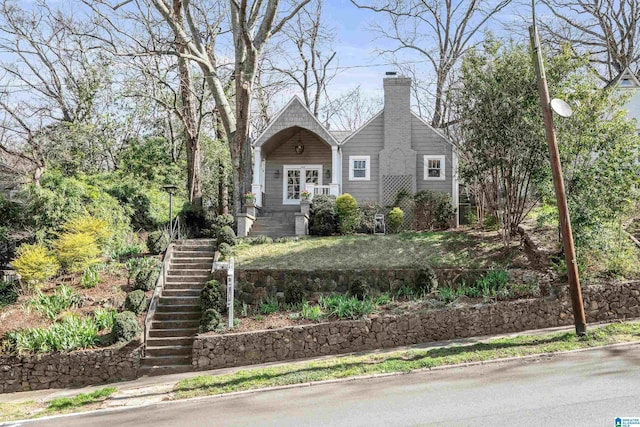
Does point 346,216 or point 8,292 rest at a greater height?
point 346,216

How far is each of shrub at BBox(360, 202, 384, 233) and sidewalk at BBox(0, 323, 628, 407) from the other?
7910 mm

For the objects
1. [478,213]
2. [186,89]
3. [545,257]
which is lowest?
[545,257]

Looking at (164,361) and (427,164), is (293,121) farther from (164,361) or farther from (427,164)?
(164,361)

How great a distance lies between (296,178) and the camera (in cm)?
2392

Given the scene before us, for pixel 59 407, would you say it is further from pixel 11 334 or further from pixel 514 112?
pixel 514 112

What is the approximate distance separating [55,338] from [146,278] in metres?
3.01

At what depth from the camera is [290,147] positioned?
2402cm

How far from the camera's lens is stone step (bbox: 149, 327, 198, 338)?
1349 cm

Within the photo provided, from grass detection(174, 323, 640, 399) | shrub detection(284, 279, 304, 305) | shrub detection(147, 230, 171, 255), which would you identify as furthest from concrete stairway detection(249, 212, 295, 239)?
grass detection(174, 323, 640, 399)

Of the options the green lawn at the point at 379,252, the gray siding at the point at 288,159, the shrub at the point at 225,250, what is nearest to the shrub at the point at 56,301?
the shrub at the point at 225,250

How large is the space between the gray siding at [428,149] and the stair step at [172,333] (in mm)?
12094

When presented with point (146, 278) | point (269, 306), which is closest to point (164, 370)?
point (269, 306)

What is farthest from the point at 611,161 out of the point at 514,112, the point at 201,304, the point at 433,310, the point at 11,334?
the point at 11,334

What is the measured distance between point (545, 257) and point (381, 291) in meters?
4.82
